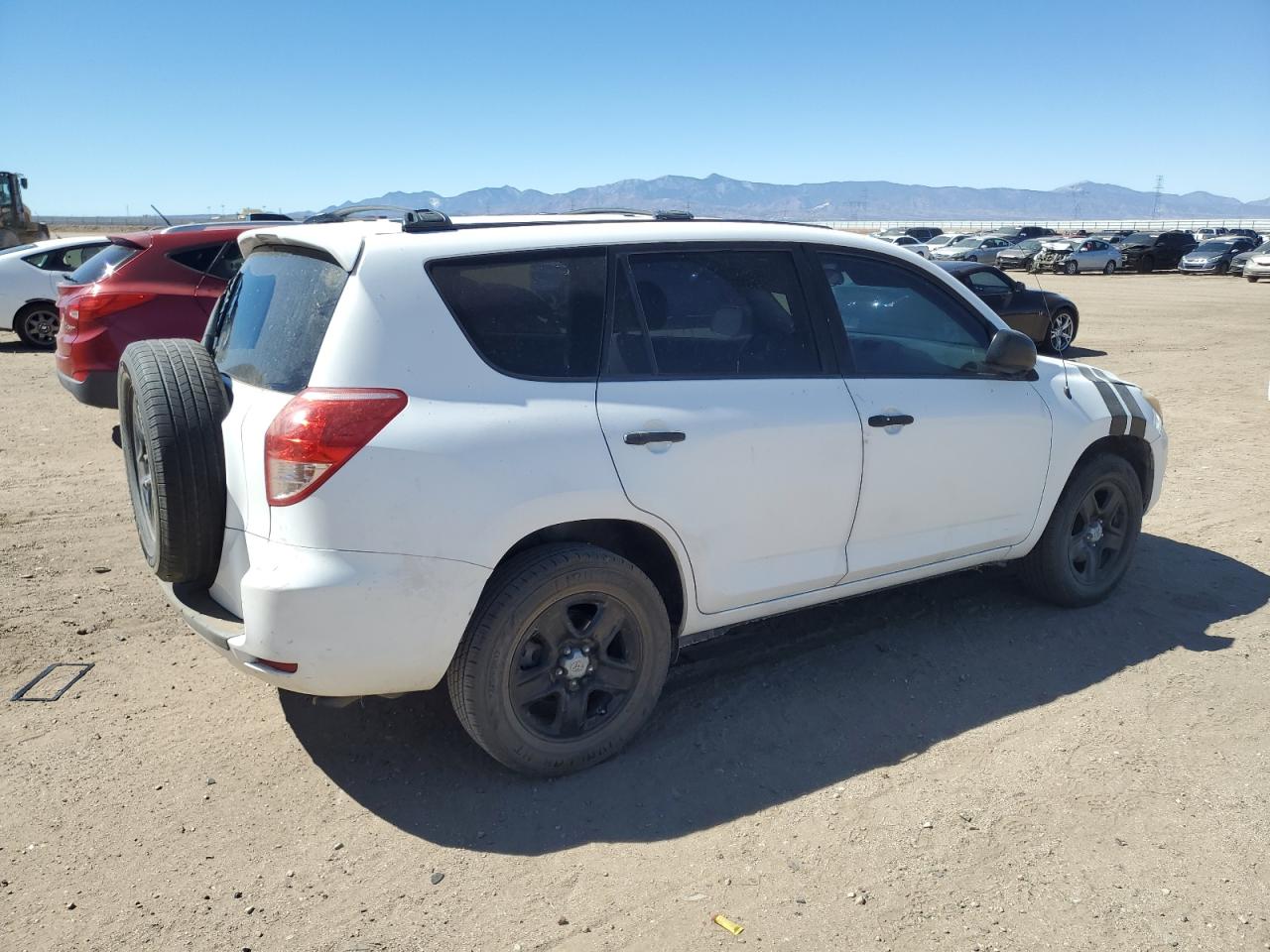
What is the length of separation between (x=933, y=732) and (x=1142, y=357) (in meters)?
12.6

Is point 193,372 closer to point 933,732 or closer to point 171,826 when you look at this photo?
point 171,826

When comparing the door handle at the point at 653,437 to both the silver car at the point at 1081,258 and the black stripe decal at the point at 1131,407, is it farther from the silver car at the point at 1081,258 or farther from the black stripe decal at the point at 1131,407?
the silver car at the point at 1081,258

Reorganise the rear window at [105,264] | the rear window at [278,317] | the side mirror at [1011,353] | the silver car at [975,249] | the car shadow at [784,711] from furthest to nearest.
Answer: the silver car at [975,249]
the rear window at [105,264]
the side mirror at [1011,353]
the car shadow at [784,711]
the rear window at [278,317]

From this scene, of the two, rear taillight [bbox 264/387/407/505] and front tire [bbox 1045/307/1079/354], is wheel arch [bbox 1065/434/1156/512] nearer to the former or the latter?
rear taillight [bbox 264/387/407/505]

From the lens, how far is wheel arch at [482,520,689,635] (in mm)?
3344

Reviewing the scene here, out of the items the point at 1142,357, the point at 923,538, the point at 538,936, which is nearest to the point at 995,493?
the point at 923,538

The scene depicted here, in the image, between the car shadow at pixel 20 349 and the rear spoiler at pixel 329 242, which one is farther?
the car shadow at pixel 20 349

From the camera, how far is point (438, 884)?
9.59 ft

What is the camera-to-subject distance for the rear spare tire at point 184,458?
10.5 feet

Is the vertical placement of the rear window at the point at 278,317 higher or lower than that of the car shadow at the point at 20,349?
higher

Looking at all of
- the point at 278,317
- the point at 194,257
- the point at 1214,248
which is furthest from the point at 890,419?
the point at 1214,248

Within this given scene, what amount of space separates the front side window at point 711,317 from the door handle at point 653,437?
232 mm

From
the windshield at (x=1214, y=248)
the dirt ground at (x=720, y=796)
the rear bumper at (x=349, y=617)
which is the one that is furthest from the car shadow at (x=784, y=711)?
the windshield at (x=1214, y=248)

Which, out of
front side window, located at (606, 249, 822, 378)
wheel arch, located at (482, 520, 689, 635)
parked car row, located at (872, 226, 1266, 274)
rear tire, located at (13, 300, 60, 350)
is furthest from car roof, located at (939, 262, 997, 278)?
parked car row, located at (872, 226, 1266, 274)
